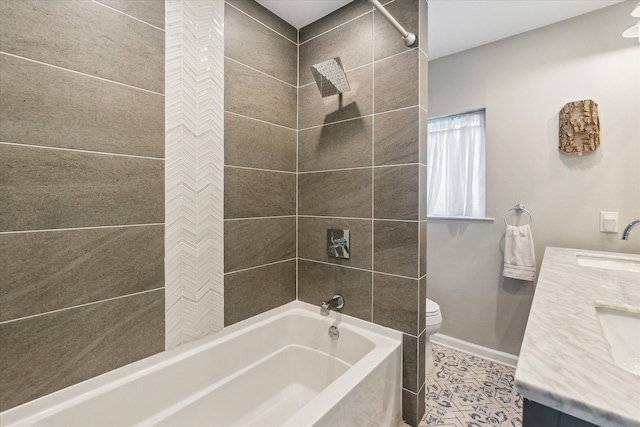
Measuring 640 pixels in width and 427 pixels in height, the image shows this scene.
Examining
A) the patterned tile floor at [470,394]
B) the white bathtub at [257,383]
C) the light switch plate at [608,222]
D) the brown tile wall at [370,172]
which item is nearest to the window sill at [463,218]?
the light switch plate at [608,222]

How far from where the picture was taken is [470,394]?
6.04 ft

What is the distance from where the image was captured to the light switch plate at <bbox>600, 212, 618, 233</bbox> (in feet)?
5.88

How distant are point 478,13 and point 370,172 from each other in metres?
1.37

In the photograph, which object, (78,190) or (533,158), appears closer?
(78,190)

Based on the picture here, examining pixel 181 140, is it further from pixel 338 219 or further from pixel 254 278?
pixel 338 219

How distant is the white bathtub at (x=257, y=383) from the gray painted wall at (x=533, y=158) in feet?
3.83

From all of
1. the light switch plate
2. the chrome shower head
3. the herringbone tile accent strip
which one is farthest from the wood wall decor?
the herringbone tile accent strip

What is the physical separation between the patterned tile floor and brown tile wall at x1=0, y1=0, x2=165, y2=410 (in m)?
1.67

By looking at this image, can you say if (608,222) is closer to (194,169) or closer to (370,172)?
(370,172)

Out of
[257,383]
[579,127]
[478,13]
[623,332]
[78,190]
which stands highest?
[478,13]

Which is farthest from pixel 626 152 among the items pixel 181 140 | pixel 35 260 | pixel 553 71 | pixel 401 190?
pixel 35 260

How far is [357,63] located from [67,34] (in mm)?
1380

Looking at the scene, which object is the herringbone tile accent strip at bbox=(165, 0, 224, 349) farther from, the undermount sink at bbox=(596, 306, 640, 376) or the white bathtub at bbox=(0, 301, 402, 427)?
the undermount sink at bbox=(596, 306, 640, 376)

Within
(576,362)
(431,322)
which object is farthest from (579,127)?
(576,362)
